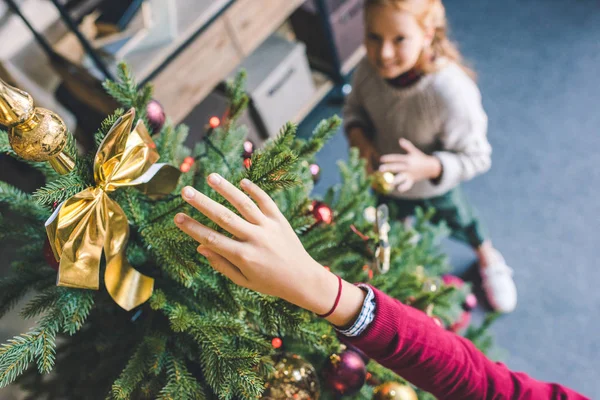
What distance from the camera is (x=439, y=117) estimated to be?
3.81 feet

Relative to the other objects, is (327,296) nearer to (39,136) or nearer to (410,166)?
(39,136)

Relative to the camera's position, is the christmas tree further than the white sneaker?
No

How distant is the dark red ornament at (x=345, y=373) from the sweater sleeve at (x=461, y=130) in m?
0.64

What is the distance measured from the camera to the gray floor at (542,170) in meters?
1.51

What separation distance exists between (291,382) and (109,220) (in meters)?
0.32

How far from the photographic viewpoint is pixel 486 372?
2.09ft

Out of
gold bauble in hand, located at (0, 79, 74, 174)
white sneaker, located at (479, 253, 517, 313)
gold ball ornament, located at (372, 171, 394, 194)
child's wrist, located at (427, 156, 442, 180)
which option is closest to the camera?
gold bauble in hand, located at (0, 79, 74, 174)

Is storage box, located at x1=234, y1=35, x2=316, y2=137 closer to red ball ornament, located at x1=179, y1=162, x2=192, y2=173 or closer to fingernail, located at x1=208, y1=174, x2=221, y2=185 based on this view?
red ball ornament, located at x1=179, y1=162, x2=192, y2=173

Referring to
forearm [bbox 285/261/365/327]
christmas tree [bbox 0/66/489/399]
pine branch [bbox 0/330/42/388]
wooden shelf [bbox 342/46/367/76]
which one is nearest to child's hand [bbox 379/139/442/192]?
christmas tree [bbox 0/66/489/399]

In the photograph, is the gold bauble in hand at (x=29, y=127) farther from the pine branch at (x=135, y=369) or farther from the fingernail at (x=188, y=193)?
the pine branch at (x=135, y=369)

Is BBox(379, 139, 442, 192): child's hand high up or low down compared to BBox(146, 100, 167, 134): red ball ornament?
down

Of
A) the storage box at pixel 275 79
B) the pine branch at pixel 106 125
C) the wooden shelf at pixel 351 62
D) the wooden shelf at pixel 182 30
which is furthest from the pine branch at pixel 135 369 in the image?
the wooden shelf at pixel 351 62

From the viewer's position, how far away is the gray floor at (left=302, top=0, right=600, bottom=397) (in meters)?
1.51

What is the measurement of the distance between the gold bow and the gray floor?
54.0 inches
